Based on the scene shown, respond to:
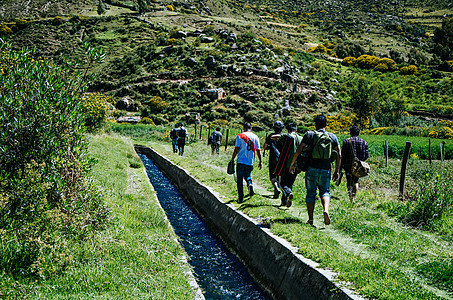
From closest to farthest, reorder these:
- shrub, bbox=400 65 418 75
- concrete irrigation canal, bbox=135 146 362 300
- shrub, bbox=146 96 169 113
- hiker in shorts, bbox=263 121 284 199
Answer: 1. concrete irrigation canal, bbox=135 146 362 300
2. hiker in shorts, bbox=263 121 284 199
3. shrub, bbox=146 96 169 113
4. shrub, bbox=400 65 418 75

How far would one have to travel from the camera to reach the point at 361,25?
136250 mm

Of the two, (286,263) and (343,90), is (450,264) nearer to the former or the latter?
(286,263)

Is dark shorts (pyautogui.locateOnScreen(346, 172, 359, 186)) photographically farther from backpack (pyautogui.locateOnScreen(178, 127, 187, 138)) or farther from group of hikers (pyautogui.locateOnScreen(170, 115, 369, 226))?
backpack (pyautogui.locateOnScreen(178, 127, 187, 138))

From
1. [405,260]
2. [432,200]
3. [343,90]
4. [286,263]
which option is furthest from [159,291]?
[343,90]

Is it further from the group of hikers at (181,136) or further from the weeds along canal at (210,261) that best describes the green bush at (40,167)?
the group of hikers at (181,136)

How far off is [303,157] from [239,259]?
A: 114 inches

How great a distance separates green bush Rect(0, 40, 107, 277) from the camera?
421 cm

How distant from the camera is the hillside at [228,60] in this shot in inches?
2285

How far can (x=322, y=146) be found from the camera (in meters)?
6.29

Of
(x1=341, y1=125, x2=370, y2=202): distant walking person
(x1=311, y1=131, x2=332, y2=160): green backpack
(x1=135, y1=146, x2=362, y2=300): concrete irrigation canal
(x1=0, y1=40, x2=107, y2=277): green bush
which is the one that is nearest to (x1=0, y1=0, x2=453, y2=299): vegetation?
(x1=0, y1=40, x2=107, y2=277): green bush

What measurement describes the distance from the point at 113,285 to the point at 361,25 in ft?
503

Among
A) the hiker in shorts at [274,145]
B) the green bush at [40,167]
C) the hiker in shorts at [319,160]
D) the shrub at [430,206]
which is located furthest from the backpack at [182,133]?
the green bush at [40,167]

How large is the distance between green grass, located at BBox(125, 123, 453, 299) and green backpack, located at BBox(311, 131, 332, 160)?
149 cm

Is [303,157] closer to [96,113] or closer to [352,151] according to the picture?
[352,151]
